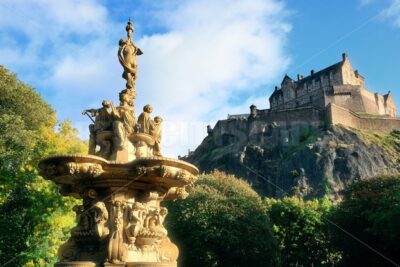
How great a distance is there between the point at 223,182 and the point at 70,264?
2238 cm

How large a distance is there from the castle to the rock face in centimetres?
219

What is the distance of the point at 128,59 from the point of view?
1064cm

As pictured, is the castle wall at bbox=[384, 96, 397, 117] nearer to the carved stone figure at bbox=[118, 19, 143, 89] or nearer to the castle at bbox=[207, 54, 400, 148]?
the castle at bbox=[207, 54, 400, 148]

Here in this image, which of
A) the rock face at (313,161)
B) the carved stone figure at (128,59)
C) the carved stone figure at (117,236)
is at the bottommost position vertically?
the carved stone figure at (117,236)

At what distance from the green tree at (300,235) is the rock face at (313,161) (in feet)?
82.4

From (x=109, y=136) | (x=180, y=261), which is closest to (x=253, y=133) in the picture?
(x=180, y=261)

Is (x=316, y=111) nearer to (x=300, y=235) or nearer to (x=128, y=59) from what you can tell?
(x=300, y=235)

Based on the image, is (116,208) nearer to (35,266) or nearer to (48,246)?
(48,246)

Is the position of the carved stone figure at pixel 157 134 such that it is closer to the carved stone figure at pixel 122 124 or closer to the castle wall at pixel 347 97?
the carved stone figure at pixel 122 124

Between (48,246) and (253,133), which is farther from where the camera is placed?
(253,133)

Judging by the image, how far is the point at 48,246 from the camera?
17.6 m

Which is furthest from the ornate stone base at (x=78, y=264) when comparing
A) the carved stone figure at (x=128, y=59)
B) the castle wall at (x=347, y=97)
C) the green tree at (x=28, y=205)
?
the castle wall at (x=347, y=97)

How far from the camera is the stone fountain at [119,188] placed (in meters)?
8.21

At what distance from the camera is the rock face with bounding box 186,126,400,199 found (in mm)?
63812
